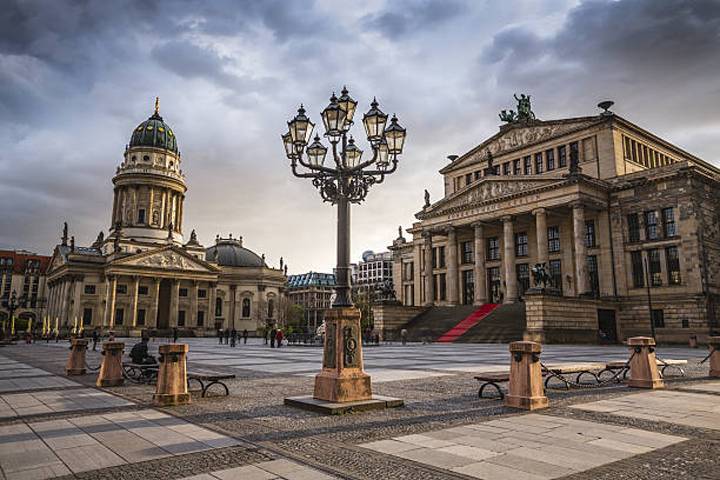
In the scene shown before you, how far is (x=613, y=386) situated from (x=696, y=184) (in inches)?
1447

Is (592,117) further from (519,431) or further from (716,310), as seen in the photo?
(519,431)

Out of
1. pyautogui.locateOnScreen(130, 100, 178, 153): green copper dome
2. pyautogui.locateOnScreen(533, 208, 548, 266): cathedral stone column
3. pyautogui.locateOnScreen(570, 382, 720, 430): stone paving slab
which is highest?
pyautogui.locateOnScreen(130, 100, 178, 153): green copper dome

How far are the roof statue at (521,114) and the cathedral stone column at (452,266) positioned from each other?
631 inches

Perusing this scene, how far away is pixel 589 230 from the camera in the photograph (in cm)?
4872

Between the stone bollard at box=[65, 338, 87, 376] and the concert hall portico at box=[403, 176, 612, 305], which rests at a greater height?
the concert hall portico at box=[403, 176, 612, 305]

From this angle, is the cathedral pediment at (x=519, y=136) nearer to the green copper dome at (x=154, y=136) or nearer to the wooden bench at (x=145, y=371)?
the wooden bench at (x=145, y=371)

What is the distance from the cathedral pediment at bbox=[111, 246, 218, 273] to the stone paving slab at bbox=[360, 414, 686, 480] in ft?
260

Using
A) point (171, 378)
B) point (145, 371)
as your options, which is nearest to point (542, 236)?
point (145, 371)

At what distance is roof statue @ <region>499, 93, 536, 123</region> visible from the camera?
5897 cm

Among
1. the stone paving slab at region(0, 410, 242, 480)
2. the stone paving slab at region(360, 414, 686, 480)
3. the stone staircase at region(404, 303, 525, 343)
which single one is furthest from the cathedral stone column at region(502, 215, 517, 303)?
the stone paving slab at region(0, 410, 242, 480)

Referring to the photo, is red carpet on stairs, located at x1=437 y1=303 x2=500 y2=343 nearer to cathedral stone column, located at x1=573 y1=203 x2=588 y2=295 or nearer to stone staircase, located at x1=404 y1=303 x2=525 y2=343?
stone staircase, located at x1=404 y1=303 x2=525 y2=343

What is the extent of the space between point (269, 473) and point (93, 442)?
3.05m

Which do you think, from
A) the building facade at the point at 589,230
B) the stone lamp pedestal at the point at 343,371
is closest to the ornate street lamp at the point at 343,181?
the stone lamp pedestal at the point at 343,371

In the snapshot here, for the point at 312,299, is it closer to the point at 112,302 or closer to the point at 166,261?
the point at 166,261
